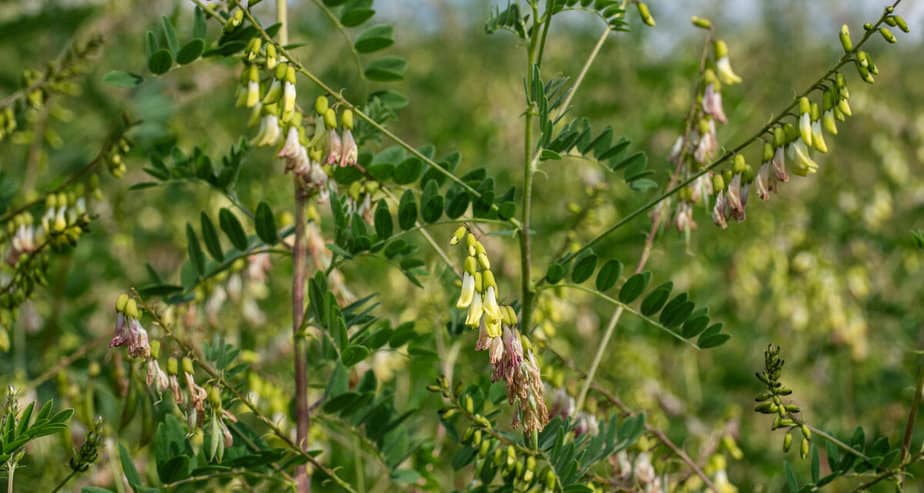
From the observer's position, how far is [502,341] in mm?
1252

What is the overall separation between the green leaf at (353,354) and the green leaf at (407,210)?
0.75ft

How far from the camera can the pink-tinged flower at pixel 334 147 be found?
1358 mm

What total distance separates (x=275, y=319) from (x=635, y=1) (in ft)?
5.33

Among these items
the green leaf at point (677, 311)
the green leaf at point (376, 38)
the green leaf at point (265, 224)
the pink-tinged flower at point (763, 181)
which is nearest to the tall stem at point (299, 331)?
the green leaf at point (265, 224)

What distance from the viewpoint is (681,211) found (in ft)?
5.17

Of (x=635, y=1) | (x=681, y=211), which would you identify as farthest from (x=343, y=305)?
(x=635, y=1)

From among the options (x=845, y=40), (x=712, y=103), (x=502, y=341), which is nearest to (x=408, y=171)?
(x=502, y=341)

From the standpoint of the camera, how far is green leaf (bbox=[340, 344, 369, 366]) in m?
1.36

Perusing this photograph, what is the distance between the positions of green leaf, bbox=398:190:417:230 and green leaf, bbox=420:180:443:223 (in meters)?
0.03

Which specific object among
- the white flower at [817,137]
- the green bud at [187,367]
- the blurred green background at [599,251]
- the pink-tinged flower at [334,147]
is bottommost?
the blurred green background at [599,251]

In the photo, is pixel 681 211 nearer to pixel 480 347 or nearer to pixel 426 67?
pixel 480 347

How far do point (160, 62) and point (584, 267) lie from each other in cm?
75

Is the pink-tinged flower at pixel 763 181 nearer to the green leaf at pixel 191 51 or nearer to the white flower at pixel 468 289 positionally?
the white flower at pixel 468 289

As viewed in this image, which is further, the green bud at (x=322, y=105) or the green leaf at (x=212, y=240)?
the green leaf at (x=212, y=240)
